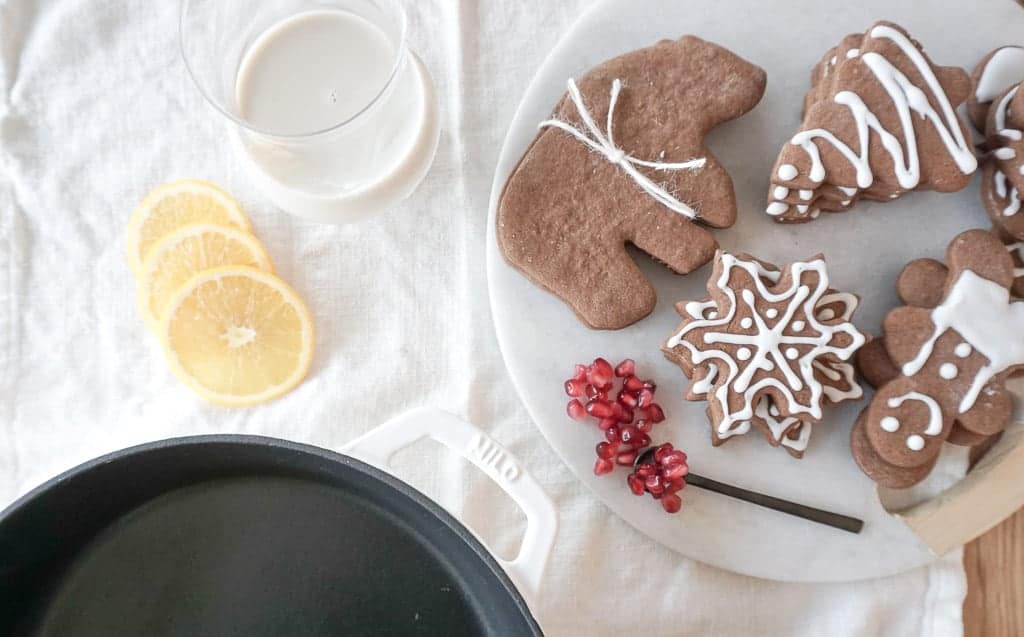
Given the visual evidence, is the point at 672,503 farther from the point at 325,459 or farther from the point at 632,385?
the point at 325,459

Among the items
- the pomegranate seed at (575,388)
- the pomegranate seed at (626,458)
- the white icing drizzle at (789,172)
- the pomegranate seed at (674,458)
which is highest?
the white icing drizzle at (789,172)

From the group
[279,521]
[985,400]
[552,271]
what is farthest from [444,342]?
[985,400]

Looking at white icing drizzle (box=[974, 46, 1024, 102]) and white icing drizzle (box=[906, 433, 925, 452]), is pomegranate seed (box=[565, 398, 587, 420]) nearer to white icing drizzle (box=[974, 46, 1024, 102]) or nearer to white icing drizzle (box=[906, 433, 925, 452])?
white icing drizzle (box=[906, 433, 925, 452])

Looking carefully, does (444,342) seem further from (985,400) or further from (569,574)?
(985,400)

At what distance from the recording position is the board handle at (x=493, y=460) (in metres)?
1.06

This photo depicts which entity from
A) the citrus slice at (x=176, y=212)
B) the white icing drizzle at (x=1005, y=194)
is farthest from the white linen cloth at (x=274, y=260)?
the white icing drizzle at (x=1005, y=194)

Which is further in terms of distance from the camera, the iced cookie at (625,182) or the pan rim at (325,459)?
the iced cookie at (625,182)

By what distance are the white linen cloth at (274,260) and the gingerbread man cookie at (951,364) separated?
0.20 m

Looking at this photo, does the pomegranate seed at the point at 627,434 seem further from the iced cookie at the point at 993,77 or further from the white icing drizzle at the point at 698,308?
the iced cookie at the point at 993,77

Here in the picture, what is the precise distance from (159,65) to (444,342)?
1.81ft

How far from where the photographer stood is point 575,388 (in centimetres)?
117

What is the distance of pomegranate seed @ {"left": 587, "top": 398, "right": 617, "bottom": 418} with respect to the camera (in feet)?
3.77

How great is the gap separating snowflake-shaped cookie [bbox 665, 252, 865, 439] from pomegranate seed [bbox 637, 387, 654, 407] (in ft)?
0.19

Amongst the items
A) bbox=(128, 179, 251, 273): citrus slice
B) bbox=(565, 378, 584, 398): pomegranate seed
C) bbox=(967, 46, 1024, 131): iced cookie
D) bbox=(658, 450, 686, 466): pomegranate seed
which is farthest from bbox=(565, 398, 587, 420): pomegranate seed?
bbox=(967, 46, 1024, 131): iced cookie
